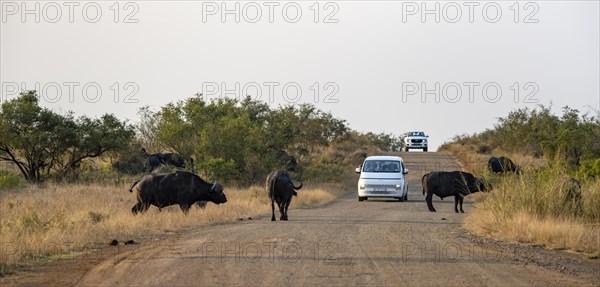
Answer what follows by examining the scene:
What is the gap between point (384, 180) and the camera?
106ft

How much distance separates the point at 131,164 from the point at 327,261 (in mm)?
37671

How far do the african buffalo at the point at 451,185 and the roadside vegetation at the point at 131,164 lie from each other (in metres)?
5.74

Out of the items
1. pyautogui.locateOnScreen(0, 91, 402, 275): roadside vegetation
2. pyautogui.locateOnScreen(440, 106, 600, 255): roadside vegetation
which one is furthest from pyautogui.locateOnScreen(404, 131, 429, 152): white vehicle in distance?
pyautogui.locateOnScreen(440, 106, 600, 255): roadside vegetation

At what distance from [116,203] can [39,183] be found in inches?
557

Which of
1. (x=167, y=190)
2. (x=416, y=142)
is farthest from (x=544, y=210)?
(x=416, y=142)

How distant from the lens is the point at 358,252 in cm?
1395

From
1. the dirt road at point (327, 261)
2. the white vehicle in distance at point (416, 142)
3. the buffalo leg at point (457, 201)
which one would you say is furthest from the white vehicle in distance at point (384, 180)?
the white vehicle in distance at point (416, 142)

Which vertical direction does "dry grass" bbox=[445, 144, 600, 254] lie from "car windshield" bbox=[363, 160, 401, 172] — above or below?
below

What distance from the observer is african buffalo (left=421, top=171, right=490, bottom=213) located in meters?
27.0

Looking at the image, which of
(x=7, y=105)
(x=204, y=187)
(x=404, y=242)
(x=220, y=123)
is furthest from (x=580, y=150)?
(x=7, y=105)

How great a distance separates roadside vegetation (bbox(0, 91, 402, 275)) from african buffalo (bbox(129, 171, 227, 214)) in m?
0.43

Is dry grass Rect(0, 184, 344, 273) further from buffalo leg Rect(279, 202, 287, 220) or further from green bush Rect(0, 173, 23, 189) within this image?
buffalo leg Rect(279, 202, 287, 220)

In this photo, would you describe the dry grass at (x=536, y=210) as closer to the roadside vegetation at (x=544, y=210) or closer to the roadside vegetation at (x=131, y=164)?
the roadside vegetation at (x=544, y=210)

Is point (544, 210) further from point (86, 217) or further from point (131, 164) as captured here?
point (131, 164)
